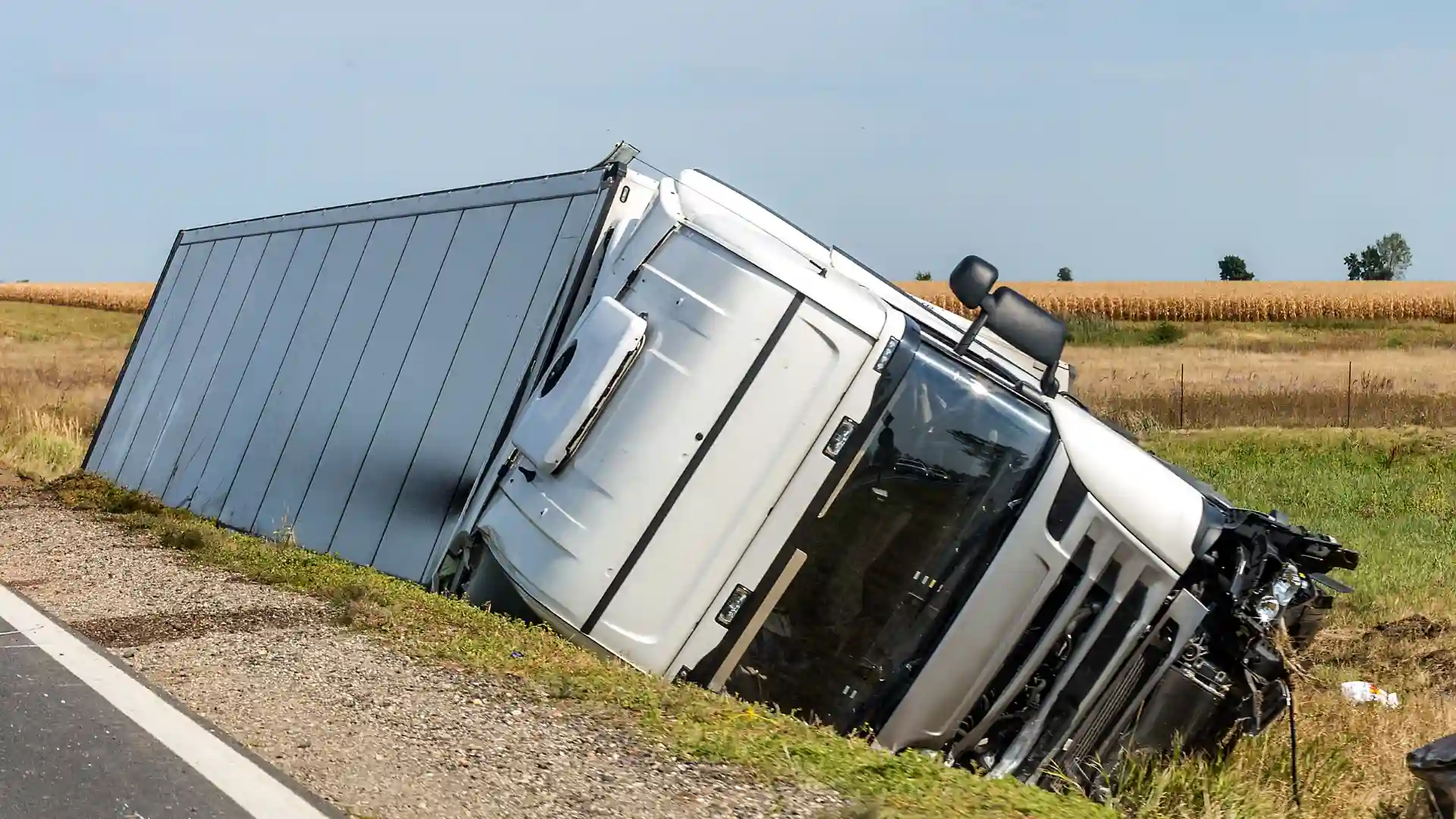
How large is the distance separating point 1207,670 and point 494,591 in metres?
2.95

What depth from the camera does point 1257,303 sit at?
6694 cm

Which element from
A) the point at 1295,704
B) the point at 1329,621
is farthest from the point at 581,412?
the point at 1329,621

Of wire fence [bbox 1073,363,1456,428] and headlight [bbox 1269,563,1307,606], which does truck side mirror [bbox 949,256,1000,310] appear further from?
wire fence [bbox 1073,363,1456,428]

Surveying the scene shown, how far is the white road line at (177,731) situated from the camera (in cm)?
474

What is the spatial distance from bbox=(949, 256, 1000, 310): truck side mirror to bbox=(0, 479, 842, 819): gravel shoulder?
2153 millimetres

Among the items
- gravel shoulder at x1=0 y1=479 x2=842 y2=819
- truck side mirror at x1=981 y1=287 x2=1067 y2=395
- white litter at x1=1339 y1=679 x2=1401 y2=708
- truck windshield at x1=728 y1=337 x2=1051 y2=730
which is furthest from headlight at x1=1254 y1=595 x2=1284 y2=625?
white litter at x1=1339 y1=679 x2=1401 y2=708

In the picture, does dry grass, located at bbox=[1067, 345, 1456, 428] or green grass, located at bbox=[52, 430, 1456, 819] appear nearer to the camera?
green grass, located at bbox=[52, 430, 1456, 819]

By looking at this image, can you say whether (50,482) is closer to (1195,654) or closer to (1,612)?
(1,612)

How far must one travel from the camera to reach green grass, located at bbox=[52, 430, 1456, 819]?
5332 millimetres

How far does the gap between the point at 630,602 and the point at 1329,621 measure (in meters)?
7.36

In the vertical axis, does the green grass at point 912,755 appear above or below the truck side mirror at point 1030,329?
below

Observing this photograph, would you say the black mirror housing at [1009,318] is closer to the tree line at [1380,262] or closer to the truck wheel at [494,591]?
the truck wheel at [494,591]

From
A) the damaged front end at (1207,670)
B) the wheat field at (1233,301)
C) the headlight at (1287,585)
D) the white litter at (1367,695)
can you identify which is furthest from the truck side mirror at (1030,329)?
the wheat field at (1233,301)

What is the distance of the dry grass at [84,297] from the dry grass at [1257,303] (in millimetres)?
37070
